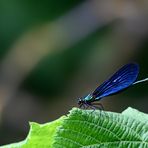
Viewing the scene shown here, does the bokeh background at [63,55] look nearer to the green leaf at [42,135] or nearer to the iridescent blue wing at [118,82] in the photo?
the iridescent blue wing at [118,82]

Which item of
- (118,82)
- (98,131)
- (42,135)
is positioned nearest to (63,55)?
(118,82)

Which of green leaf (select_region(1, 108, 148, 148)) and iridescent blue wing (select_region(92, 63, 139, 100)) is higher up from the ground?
iridescent blue wing (select_region(92, 63, 139, 100))

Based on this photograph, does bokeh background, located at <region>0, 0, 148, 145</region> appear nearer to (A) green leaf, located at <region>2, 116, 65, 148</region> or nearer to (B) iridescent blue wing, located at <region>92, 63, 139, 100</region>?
(B) iridescent blue wing, located at <region>92, 63, 139, 100</region>

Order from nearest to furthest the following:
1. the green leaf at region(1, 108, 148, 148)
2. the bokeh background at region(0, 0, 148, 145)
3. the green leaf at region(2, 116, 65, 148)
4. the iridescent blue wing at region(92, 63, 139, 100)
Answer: the green leaf at region(1, 108, 148, 148) < the green leaf at region(2, 116, 65, 148) < the iridescent blue wing at region(92, 63, 139, 100) < the bokeh background at region(0, 0, 148, 145)

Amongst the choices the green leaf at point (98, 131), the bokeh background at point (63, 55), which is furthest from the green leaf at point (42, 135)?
the bokeh background at point (63, 55)

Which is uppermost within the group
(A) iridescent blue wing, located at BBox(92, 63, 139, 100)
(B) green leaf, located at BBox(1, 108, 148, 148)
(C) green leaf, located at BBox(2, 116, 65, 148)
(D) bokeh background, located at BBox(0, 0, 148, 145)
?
(D) bokeh background, located at BBox(0, 0, 148, 145)

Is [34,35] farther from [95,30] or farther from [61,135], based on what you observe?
[61,135]

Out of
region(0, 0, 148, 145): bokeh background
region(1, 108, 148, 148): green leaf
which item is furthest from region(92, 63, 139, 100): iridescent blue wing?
region(0, 0, 148, 145): bokeh background
